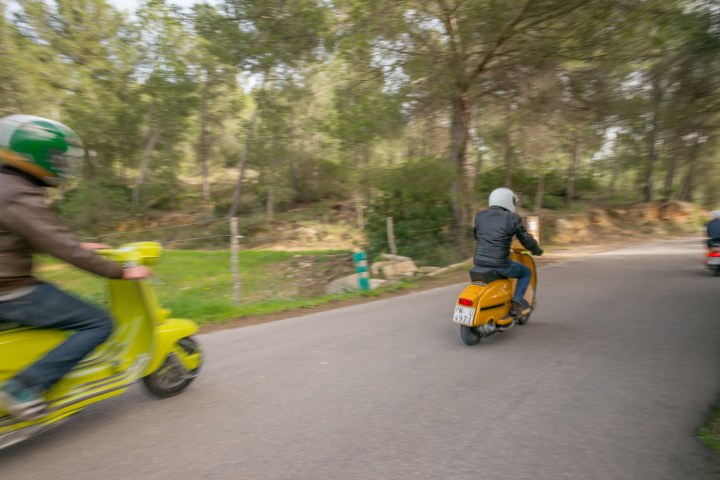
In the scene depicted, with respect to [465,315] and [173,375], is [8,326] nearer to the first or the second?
[173,375]

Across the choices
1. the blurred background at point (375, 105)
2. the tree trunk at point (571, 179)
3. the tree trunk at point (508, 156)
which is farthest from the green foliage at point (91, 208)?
the tree trunk at point (571, 179)

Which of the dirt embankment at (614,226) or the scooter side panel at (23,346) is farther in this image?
the dirt embankment at (614,226)

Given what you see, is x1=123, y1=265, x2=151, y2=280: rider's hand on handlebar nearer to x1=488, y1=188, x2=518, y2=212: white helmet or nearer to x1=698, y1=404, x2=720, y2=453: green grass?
x1=698, y1=404, x2=720, y2=453: green grass

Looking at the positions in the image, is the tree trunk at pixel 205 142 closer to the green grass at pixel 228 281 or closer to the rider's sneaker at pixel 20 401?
the green grass at pixel 228 281

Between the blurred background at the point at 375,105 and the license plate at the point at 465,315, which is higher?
the blurred background at the point at 375,105

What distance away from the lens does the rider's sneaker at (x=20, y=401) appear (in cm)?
285

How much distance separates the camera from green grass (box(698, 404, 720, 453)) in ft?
9.90

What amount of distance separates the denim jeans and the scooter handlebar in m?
3.95

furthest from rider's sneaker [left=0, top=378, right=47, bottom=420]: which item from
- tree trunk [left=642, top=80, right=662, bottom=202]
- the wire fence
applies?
tree trunk [left=642, top=80, right=662, bottom=202]

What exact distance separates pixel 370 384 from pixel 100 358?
2.22 meters

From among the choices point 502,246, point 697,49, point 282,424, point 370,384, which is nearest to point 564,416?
point 370,384

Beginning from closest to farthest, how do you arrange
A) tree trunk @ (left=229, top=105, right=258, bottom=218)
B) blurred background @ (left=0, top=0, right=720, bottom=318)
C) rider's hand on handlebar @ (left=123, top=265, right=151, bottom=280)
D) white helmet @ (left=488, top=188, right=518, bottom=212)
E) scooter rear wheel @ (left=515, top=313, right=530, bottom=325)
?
1. rider's hand on handlebar @ (left=123, top=265, right=151, bottom=280)
2. white helmet @ (left=488, top=188, right=518, bottom=212)
3. scooter rear wheel @ (left=515, top=313, right=530, bottom=325)
4. blurred background @ (left=0, top=0, right=720, bottom=318)
5. tree trunk @ (left=229, top=105, right=258, bottom=218)

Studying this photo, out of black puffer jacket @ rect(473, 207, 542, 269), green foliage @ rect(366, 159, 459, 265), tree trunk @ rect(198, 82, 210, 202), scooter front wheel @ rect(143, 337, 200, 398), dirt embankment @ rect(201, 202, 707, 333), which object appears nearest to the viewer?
scooter front wheel @ rect(143, 337, 200, 398)

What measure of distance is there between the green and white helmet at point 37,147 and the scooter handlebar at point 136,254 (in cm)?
68
